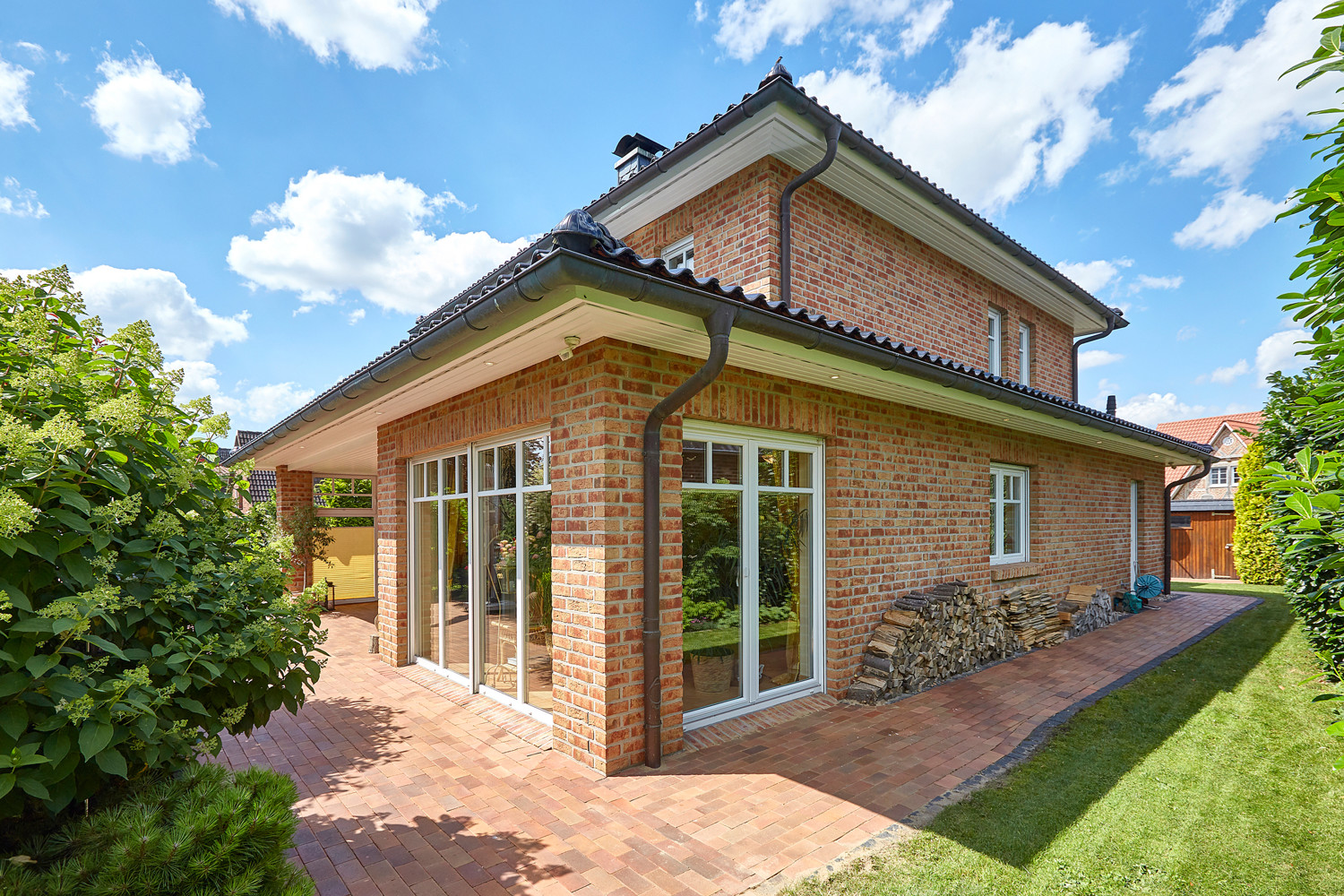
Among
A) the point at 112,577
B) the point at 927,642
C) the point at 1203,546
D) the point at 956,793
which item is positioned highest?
the point at 112,577

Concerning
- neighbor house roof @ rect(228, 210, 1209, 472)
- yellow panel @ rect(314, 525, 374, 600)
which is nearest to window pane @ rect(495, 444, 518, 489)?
neighbor house roof @ rect(228, 210, 1209, 472)

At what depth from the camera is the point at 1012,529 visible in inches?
359

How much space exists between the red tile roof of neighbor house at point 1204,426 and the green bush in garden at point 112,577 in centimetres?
3455

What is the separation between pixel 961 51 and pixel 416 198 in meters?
8.20

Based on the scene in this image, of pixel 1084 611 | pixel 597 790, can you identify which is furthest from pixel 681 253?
pixel 1084 611

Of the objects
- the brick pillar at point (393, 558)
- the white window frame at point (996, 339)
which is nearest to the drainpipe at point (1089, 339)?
the white window frame at point (996, 339)

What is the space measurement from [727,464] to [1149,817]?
3748 mm

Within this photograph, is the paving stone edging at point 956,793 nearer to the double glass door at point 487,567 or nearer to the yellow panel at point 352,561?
the double glass door at point 487,567

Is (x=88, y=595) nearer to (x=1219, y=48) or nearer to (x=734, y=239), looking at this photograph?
(x=734, y=239)

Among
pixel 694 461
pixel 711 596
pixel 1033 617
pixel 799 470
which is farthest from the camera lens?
pixel 1033 617

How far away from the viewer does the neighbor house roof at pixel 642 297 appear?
9.98 ft

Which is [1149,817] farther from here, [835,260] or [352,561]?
[352,561]

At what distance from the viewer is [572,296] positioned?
10.7ft

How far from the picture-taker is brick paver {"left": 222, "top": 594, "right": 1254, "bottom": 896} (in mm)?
3160
